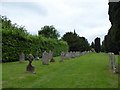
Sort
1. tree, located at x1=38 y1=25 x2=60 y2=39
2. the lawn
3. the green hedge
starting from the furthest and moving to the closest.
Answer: tree, located at x1=38 y1=25 x2=60 y2=39, the green hedge, the lawn

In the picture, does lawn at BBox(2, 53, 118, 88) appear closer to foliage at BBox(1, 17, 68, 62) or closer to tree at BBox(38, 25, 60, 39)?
foliage at BBox(1, 17, 68, 62)

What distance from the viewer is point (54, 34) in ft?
261

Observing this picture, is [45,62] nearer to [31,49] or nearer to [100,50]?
[31,49]

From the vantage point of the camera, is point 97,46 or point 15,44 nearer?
point 15,44

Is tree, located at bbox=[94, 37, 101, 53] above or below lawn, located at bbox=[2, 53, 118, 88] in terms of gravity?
above

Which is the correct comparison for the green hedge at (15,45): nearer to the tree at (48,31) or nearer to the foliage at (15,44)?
the foliage at (15,44)

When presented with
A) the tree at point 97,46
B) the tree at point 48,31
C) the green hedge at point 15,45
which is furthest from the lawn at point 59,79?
the tree at point 97,46

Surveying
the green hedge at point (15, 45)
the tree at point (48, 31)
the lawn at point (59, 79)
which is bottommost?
the lawn at point (59, 79)

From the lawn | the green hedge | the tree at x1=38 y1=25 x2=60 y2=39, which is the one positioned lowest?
the lawn

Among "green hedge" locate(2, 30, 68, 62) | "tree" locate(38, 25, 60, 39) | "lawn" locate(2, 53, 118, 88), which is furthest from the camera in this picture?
"tree" locate(38, 25, 60, 39)

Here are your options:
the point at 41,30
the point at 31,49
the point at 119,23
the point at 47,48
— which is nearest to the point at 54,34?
the point at 41,30

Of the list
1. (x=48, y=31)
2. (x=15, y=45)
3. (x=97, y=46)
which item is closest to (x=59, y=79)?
(x=15, y=45)

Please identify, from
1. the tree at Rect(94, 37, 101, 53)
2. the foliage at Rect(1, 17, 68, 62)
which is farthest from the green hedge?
the tree at Rect(94, 37, 101, 53)

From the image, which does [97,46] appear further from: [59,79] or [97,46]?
[59,79]
